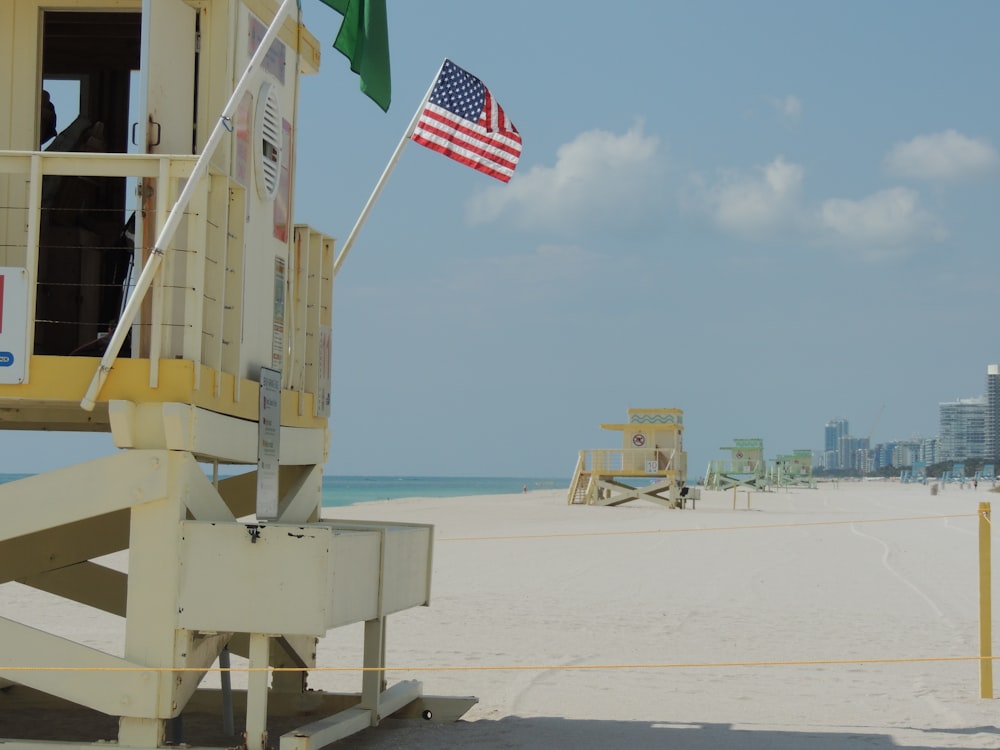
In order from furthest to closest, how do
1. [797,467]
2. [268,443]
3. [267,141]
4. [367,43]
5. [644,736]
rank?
1. [797,467]
2. [644,736]
3. [367,43]
4. [267,141]
5. [268,443]

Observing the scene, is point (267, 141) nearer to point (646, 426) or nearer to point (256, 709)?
point (256, 709)

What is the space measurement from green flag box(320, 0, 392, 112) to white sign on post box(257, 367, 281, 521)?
5.87 feet

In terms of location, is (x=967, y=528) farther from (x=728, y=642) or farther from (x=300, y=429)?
(x=300, y=429)

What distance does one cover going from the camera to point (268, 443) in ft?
21.0

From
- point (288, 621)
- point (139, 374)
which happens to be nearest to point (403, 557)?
point (288, 621)

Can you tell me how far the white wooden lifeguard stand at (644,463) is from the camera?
42.2 metres

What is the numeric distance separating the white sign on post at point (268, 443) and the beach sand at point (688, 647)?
1.66 m

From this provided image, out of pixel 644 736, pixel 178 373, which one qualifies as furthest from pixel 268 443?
pixel 644 736

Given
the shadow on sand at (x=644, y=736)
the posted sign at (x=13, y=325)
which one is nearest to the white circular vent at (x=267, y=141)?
the posted sign at (x=13, y=325)

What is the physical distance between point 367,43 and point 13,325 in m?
2.58

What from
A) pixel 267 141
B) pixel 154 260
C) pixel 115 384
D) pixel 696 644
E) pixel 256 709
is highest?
pixel 267 141

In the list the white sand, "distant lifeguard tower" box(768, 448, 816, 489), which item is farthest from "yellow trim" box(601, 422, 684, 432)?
"distant lifeguard tower" box(768, 448, 816, 489)

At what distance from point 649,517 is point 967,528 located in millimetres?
8852

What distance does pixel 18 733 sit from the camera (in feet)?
24.5
